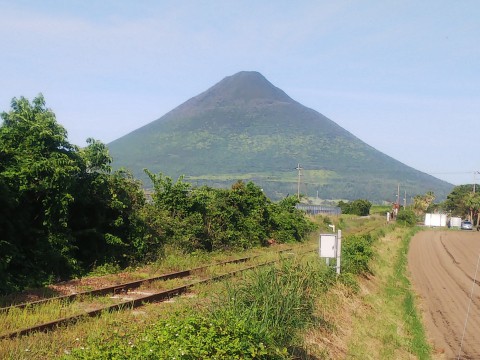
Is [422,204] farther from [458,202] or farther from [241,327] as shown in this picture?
[241,327]

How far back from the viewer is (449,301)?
1917cm

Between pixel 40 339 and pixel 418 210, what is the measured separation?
468ft

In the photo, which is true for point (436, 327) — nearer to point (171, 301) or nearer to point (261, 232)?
point (171, 301)

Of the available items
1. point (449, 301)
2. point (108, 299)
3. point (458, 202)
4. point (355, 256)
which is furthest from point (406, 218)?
point (108, 299)

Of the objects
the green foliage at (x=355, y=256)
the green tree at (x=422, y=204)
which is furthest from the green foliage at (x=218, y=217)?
the green tree at (x=422, y=204)

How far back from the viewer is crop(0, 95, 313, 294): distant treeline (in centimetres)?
1403

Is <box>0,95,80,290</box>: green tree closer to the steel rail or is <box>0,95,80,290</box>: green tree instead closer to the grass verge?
the steel rail

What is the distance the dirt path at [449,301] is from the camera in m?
13.6

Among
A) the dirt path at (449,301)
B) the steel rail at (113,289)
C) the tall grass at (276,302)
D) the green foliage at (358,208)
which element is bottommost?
the green foliage at (358,208)

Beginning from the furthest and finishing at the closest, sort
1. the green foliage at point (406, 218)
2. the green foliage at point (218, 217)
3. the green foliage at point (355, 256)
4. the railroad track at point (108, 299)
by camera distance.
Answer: the green foliage at point (406, 218)
the green foliage at point (218, 217)
the green foliage at point (355, 256)
the railroad track at point (108, 299)

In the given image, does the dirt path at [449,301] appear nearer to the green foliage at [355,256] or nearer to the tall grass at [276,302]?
the green foliage at [355,256]

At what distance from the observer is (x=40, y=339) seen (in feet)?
25.9

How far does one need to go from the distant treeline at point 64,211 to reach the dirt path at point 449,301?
9.50 meters

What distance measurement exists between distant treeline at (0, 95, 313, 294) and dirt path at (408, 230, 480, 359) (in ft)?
31.2
